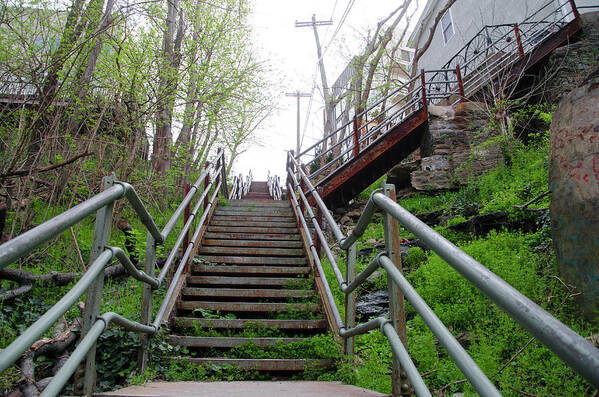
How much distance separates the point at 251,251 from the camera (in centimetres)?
532

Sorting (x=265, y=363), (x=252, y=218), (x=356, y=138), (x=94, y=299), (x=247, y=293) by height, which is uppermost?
(x=356, y=138)

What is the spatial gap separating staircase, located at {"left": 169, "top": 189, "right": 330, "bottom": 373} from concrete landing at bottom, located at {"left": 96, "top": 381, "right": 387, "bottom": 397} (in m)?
0.75

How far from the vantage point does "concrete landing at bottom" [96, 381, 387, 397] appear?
74.0 inches

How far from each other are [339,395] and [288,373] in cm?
136

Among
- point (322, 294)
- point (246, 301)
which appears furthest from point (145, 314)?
point (322, 294)

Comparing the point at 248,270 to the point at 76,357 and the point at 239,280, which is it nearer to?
the point at 239,280

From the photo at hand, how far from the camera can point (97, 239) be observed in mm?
1748

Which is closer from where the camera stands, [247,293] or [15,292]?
[15,292]

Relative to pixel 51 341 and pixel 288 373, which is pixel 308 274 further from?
pixel 51 341

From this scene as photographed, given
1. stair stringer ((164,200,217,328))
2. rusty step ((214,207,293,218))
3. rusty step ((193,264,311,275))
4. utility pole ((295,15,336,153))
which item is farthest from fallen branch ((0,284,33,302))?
utility pole ((295,15,336,153))

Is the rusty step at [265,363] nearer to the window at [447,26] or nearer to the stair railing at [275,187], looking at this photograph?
the stair railing at [275,187]

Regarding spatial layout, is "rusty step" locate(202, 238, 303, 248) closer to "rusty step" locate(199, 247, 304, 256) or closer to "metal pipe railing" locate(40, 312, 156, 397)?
"rusty step" locate(199, 247, 304, 256)

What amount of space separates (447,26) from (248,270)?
16.5 meters

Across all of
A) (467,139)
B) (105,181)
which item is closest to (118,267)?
(105,181)
